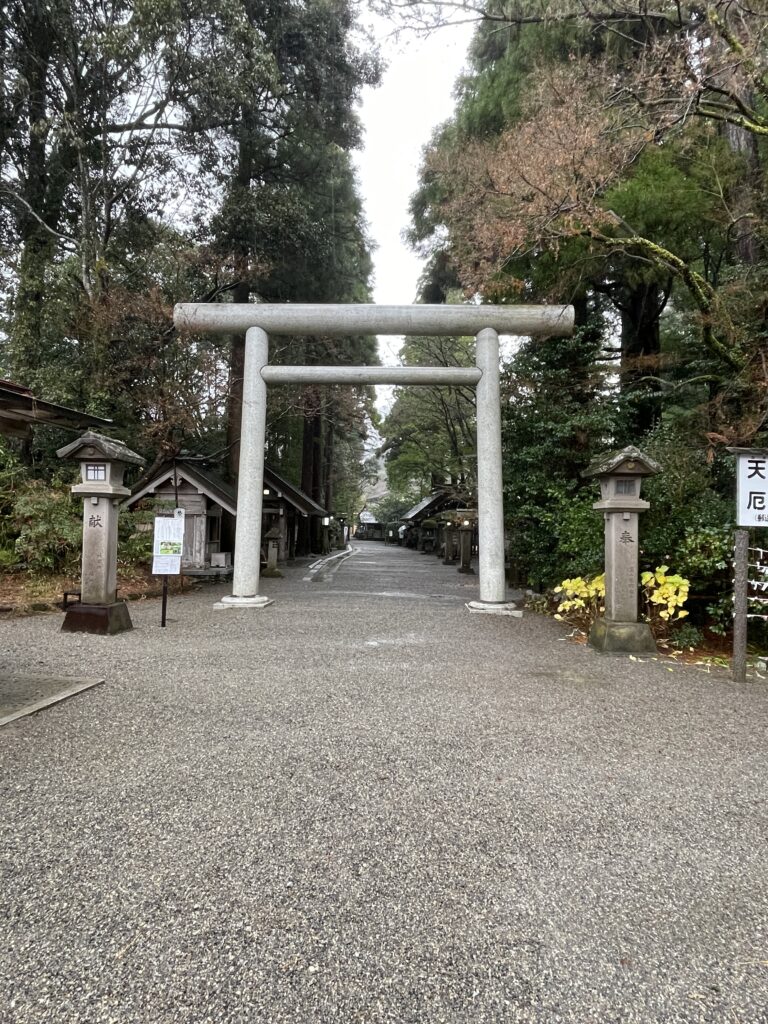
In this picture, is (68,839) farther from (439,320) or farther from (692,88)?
(439,320)

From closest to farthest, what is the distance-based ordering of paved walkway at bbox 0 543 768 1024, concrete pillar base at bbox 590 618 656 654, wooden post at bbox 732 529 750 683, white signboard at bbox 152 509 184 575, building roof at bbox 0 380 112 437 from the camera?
1. paved walkway at bbox 0 543 768 1024
2. building roof at bbox 0 380 112 437
3. wooden post at bbox 732 529 750 683
4. concrete pillar base at bbox 590 618 656 654
5. white signboard at bbox 152 509 184 575

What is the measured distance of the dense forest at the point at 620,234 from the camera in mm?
5734

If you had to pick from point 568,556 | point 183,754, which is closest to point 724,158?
point 568,556

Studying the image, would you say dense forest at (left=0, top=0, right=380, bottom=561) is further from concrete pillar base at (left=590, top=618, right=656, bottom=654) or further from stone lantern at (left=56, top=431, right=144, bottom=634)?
concrete pillar base at (left=590, top=618, right=656, bottom=654)

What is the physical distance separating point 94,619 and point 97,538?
36.5 inches

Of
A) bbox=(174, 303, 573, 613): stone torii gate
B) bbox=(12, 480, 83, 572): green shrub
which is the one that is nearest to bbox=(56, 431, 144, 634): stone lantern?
bbox=(174, 303, 573, 613): stone torii gate

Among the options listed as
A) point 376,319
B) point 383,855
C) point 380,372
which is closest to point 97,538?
point 380,372

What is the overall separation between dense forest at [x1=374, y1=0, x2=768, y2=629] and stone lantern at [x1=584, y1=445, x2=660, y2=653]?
0.60 meters

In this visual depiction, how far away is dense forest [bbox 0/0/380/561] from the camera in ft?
34.2

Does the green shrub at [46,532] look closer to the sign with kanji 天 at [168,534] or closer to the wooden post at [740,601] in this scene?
the sign with kanji 天 at [168,534]

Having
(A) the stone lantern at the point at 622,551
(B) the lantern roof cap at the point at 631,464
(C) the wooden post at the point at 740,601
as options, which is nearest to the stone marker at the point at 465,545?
(A) the stone lantern at the point at 622,551

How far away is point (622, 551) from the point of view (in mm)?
5844

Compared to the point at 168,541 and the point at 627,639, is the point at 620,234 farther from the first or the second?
the point at 168,541

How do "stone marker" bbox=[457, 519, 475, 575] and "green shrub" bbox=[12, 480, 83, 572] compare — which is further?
"stone marker" bbox=[457, 519, 475, 575]
